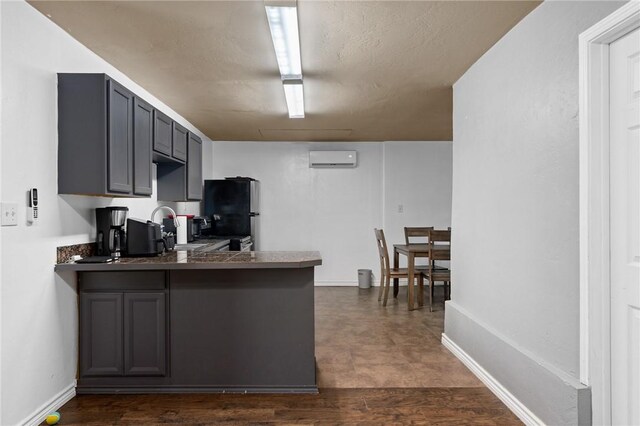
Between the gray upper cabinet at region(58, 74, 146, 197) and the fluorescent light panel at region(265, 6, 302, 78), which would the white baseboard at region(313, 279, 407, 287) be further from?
the gray upper cabinet at region(58, 74, 146, 197)

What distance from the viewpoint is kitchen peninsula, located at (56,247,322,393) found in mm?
2766

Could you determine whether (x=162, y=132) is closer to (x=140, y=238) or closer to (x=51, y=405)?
(x=140, y=238)

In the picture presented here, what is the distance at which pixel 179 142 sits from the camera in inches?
162

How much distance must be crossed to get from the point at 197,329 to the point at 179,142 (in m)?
2.10

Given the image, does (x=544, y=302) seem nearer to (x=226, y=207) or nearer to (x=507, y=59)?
(x=507, y=59)

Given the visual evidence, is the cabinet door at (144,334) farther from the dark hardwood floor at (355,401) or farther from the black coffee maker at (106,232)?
the black coffee maker at (106,232)

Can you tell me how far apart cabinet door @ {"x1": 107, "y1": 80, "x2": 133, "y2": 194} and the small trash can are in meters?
4.31

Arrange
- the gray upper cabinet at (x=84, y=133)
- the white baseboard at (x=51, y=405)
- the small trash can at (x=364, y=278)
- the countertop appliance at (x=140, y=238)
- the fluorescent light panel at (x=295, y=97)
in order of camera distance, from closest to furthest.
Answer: the white baseboard at (x=51, y=405) < the gray upper cabinet at (x=84, y=133) < the countertop appliance at (x=140, y=238) < the fluorescent light panel at (x=295, y=97) < the small trash can at (x=364, y=278)

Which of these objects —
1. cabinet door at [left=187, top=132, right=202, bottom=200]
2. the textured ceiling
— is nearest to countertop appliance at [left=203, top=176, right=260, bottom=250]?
cabinet door at [left=187, top=132, right=202, bottom=200]

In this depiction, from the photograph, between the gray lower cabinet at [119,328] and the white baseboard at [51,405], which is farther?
the gray lower cabinet at [119,328]

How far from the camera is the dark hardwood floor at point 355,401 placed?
245 centimetres

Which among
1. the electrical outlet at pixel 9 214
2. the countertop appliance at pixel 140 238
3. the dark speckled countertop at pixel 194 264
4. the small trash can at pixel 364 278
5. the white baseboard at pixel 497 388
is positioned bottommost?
the white baseboard at pixel 497 388

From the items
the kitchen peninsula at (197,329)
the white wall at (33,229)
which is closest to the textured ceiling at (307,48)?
the white wall at (33,229)

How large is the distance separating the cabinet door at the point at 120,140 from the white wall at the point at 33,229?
0.32 metres
